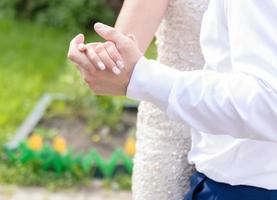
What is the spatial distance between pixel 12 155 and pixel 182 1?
3.16 meters

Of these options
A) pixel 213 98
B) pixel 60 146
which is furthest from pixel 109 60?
pixel 60 146

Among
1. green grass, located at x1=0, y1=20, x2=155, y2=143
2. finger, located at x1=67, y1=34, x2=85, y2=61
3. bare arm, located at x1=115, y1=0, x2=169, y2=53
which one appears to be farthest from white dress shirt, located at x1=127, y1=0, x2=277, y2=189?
green grass, located at x1=0, y1=20, x2=155, y2=143

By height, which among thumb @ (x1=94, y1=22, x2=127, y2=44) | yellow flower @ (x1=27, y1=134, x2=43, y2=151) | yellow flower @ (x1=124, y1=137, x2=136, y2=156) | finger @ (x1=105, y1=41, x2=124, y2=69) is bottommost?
yellow flower @ (x1=27, y1=134, x2=43, y2=151)

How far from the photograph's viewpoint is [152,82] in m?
1.68

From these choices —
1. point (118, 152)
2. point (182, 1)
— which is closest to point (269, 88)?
point (182, 1)

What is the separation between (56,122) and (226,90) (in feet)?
14.0

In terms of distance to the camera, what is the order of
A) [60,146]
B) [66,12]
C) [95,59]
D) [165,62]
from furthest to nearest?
[66,12], [60,146], [165,62], [95,59]

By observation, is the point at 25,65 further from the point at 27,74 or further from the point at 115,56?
the point at 115,56

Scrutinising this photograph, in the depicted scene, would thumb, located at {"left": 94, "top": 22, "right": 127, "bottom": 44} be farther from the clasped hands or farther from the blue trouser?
the blue trouser

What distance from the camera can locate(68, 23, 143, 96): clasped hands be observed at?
1685mm

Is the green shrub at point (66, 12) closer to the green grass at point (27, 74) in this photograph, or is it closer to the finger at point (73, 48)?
the green grass at point (27, 74)

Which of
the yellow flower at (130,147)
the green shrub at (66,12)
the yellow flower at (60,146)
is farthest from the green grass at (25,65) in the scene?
the yellow flower at (130,147)

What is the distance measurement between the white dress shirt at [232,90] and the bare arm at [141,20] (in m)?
0.25

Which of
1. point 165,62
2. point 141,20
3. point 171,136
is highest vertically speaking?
point 141,20
